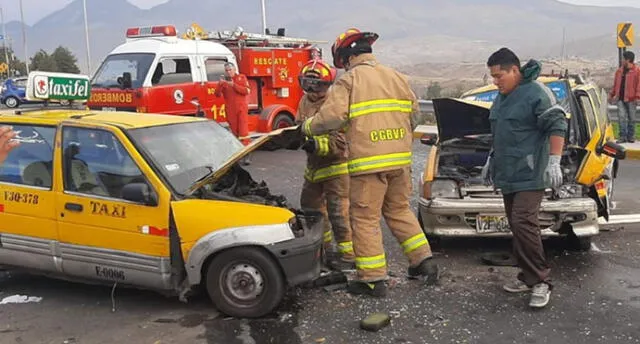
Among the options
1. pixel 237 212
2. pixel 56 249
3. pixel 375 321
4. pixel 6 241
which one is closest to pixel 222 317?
pixel 237 212

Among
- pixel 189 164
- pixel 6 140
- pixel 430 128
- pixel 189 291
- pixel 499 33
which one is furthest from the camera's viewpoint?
pixel 499 33

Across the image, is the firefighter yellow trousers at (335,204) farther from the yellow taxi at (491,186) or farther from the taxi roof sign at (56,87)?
the taxi roof sign at (56,87)

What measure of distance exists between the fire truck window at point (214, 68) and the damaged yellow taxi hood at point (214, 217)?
839 centimetres

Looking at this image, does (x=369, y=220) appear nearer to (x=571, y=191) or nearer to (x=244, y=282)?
(x=244, y=282)

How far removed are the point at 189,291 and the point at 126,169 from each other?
0.96 metres

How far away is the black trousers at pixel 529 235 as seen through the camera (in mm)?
4664

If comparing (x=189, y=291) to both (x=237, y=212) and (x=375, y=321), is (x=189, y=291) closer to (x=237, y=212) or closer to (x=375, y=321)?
(x=237, y=212)

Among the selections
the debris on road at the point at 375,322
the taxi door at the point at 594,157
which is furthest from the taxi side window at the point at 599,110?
the debris on road at the point at 375,322

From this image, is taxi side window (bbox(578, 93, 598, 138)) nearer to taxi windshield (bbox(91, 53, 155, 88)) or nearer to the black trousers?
the black trousers

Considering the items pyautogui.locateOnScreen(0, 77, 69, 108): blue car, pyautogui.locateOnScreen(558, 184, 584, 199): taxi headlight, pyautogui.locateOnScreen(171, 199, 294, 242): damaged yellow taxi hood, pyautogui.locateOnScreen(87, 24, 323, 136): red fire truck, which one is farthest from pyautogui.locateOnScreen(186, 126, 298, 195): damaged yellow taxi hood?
pyautogui.locateOnScreen(0, 77, 69, 108): blue car

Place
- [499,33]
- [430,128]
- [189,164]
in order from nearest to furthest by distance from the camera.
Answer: [189,164]
[430,128]
[499,33]

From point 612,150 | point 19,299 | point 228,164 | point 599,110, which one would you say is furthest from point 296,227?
point 599,110

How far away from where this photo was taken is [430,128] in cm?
1647

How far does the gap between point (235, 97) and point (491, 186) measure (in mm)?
6941
